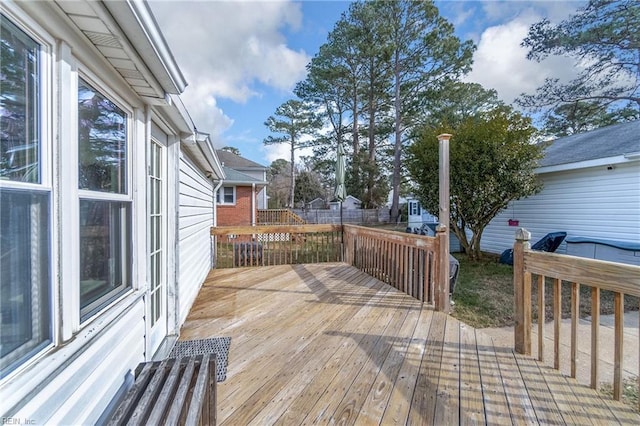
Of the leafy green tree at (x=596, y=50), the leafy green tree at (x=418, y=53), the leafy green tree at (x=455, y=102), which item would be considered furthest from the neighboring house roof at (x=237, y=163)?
the leafy green tree at (x=596, y=50)

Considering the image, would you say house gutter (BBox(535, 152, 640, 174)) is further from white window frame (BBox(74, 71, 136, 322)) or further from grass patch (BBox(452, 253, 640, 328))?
white window frame (BBox(74, 71, 136, 322))

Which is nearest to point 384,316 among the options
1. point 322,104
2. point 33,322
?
point 33,322

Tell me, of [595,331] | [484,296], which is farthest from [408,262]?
[595,331]

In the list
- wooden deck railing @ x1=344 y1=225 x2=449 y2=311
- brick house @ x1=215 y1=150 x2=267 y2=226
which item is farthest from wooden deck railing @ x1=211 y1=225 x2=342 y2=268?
brick house @ x1=215 y1=150 x2=267 y2=226

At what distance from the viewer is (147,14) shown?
1.19 metres

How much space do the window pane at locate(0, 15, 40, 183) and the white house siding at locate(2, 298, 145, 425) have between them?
618mm

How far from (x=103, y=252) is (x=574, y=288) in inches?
118

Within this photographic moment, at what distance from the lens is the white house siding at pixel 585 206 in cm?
595

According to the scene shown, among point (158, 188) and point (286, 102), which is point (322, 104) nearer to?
point (286, 102)

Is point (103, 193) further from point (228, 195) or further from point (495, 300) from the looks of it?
point (228, 195)

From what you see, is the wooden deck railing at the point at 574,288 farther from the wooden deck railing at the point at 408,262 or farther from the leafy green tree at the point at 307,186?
the leafy green tree at the point at 307,186

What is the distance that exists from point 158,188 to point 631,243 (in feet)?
26.7

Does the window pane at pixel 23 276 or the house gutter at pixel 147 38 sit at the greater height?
the house gutter at pixel 147 38

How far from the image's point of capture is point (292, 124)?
23078 millimetres
